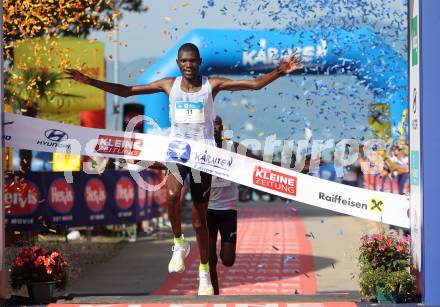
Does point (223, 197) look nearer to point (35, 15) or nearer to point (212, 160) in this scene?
point (212, 160)

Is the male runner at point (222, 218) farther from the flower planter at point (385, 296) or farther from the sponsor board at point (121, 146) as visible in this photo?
the flower planter at point (385, 296)

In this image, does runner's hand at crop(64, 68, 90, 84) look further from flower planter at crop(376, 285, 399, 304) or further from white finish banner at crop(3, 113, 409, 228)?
flower planter at crop(376, 285, 399, 304)

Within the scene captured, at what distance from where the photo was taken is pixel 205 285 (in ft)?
32.6

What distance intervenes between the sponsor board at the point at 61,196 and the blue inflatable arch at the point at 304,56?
6.84 ft

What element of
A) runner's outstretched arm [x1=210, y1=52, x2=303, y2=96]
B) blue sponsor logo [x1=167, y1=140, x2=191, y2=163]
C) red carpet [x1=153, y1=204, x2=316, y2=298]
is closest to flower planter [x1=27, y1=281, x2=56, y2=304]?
blue sponsor logo [x1=167, y1=140, x2=191, y2=163]

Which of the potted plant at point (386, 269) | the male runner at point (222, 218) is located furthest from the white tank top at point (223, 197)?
the potted plant at point (386, 269)

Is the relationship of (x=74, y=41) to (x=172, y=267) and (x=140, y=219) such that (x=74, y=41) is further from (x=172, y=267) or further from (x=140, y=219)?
(x=172, y=267)

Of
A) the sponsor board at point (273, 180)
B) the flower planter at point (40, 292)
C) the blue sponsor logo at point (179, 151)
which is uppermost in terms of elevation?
the blue sponsor logo at point (179, 151)

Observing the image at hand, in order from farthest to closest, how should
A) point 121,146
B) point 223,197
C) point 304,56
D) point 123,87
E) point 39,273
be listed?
point 304,56, point 223,197, point 121,146, point 123,87, point 39,273

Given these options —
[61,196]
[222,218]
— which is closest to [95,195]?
[61,196]

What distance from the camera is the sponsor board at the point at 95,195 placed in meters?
→ 19.4

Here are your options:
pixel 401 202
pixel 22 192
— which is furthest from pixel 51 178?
pixel 401 202

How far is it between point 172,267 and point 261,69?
6.70m

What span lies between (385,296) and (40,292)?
3.34 m
